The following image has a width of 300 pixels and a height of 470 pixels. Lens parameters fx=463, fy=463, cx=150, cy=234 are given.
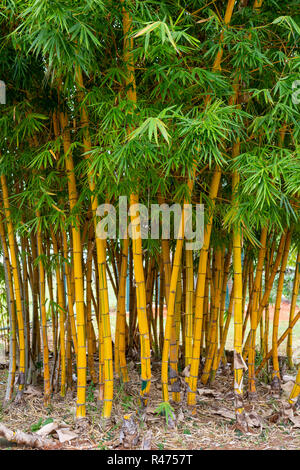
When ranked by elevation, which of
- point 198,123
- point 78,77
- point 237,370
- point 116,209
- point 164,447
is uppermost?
point 78,77

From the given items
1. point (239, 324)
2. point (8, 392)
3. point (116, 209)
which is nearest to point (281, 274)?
point (239, 324)

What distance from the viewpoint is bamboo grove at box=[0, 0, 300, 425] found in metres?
2.30

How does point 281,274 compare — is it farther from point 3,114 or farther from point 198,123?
point 3,114

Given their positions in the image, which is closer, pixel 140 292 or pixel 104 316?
pixel 140 292

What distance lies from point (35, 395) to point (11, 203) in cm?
143

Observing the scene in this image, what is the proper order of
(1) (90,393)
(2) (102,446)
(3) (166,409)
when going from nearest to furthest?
1. (2) (102,446)
2. (3) (166,409)
3. (1) (90,393)

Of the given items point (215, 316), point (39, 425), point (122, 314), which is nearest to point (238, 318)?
point (215, 316)

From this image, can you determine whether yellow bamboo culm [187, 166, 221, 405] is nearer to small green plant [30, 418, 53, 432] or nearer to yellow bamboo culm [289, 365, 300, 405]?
yellow bamboo culm [289, 365, 300, 405]

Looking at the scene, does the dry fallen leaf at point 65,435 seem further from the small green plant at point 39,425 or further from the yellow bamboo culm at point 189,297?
the yellow bamboo culm at point 189,297

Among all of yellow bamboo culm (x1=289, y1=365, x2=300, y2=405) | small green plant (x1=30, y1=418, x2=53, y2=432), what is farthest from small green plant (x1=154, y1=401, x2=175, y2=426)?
yellow bamboo culm (x1=289, y1=365, x2=300, y2=405)

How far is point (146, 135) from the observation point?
2.33 m

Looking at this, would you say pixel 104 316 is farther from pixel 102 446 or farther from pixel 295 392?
pixel 295 392

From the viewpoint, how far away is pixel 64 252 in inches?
124

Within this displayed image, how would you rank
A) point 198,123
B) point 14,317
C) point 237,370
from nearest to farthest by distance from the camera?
point 198,123, point 237,370, point 14,317
